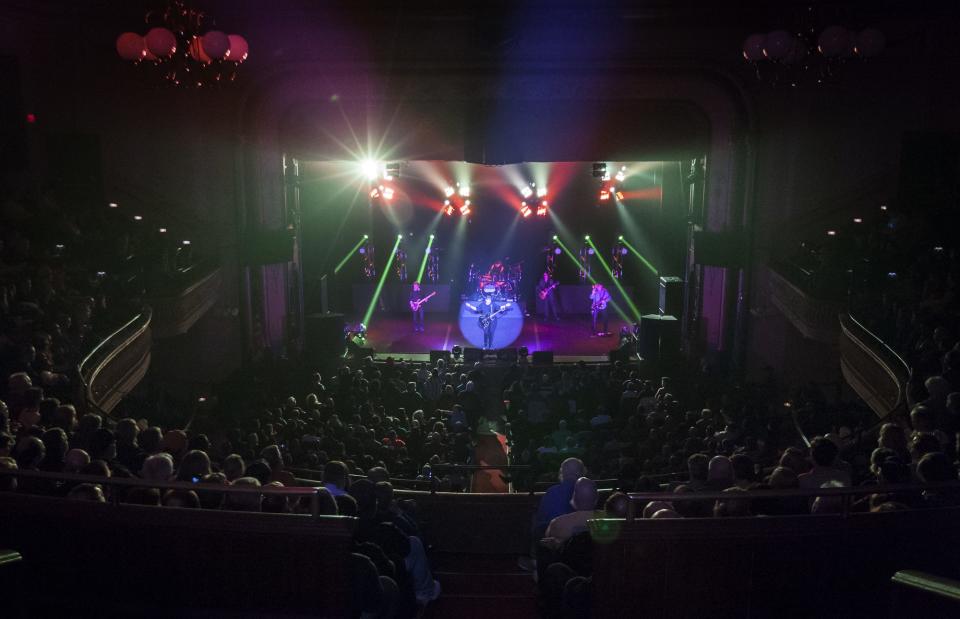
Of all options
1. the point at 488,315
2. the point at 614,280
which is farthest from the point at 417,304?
the point at 614,280

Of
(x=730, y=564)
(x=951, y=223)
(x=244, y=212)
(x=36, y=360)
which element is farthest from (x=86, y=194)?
(x=951, y=223)

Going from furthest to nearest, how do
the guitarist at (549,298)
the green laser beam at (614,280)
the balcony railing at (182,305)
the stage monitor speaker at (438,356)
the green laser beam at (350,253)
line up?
the guitarist at (549,298) → the green laser beam at (614,280) → the green laser beam at (350,253) → the stage monitor speaker at (438,356) → the balcony railing at (182,305)

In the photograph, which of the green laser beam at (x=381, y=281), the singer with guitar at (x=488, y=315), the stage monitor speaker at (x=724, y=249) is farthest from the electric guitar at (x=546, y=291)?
the stage monitor speaker at (x=724, y=249)

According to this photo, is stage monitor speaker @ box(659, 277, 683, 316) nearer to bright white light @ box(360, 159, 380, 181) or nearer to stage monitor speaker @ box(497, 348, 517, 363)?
stage monitor speaker @ box(497, 348, 517, 363)

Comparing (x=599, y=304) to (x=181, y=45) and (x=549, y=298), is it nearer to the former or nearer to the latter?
(x=549, y=298)

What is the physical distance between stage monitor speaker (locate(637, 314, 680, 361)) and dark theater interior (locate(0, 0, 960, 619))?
0.16 ft

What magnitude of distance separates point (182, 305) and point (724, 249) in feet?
32.2

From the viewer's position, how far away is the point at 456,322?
23.0m

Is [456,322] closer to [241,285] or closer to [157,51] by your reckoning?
[241,285]

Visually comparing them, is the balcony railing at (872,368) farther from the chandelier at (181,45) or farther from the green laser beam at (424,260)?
the green laser beam at (424,260)

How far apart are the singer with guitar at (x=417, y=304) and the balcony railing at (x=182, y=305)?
8.19 m

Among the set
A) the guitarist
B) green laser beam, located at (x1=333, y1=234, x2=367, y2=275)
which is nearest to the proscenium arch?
green laser beam, located at (x1=333, y1=234, x2=367, y2=275)

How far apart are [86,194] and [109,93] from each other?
6.73 feet

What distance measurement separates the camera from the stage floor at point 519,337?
1919cm
